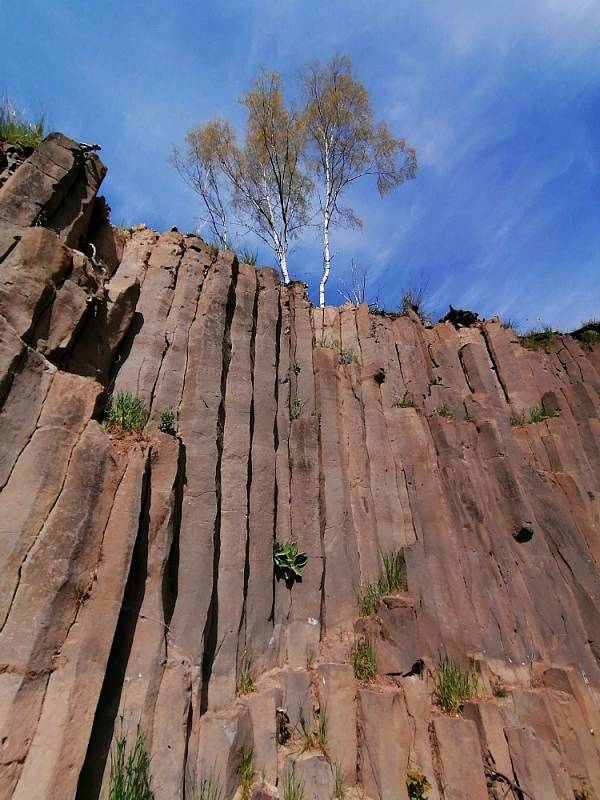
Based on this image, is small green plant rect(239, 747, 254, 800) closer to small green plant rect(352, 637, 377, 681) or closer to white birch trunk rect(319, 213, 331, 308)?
small green plant rect(352, 637, 377, 681)

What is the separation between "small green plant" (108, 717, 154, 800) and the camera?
183 inches

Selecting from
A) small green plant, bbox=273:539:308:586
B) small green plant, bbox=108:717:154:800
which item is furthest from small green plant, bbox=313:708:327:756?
small green plant, bbox=108:717:154:800

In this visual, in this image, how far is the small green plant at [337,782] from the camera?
583cm

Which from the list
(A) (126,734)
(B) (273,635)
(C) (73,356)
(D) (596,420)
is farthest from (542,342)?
(A) (126,734)

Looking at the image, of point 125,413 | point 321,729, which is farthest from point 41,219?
point 321,729

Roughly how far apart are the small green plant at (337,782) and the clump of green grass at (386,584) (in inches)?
86.5

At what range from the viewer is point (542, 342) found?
16.5 meters

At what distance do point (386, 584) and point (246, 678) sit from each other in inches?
111

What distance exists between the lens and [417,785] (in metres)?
6.12

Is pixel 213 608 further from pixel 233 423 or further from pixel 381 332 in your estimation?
pixel 381 332

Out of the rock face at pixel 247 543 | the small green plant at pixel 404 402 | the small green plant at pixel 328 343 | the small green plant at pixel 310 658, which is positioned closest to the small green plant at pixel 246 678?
the rock face at pixel 247 543

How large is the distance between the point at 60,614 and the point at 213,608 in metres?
2.33

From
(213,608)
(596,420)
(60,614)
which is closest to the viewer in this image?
(60,614)

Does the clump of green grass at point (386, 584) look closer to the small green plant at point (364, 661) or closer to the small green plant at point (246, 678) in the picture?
the small green plant at point (364, 661)
